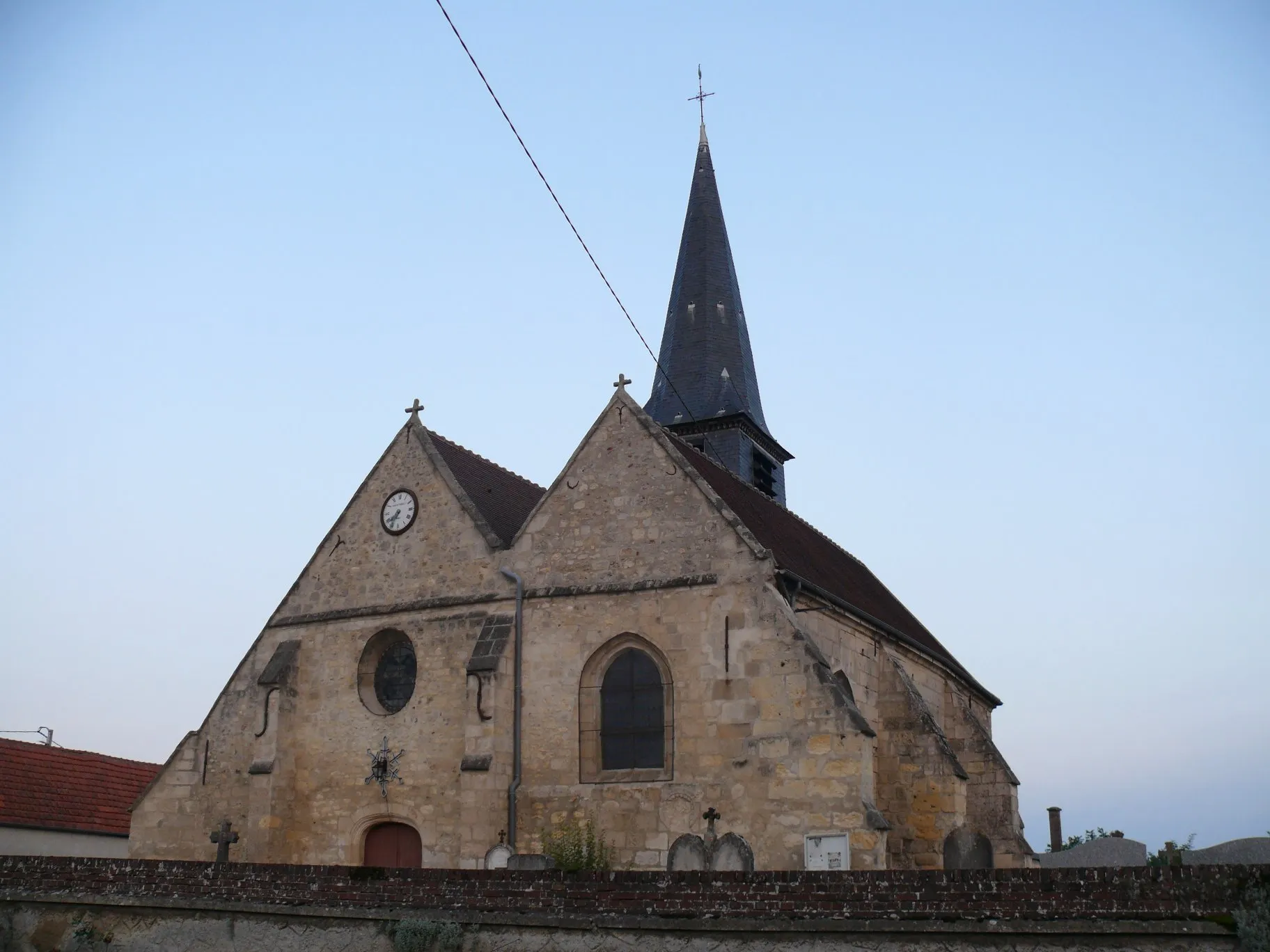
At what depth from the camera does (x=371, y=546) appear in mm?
19859

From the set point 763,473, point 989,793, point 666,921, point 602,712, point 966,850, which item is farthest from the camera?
point 763,473

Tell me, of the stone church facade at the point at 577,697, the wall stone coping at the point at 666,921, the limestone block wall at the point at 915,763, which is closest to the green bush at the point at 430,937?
the wall stone coping at the point at 666,921

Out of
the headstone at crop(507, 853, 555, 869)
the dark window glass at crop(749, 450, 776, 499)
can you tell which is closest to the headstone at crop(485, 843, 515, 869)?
the headstone at crop(507, 853, 555, 869)

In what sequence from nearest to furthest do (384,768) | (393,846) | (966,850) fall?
1. (393,846)
2. (384,768)
3. (966,850)

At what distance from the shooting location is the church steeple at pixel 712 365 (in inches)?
1070

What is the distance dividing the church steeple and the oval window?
8.85 m

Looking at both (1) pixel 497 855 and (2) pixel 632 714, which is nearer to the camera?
(1) pixel 497 855

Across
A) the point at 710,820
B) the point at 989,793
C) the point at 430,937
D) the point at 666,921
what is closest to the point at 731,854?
the point at 710,820

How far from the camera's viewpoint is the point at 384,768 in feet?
59.9

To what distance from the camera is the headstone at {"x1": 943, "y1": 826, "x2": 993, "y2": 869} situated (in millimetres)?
18062

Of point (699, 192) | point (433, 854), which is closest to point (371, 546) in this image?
point (433, 854)

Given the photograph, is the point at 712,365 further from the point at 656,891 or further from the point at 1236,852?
the point at 656,891

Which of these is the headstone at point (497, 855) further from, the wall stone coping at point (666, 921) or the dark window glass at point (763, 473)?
the dark window glass at point (763, 473)

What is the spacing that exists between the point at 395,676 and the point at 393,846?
2.50 metres
